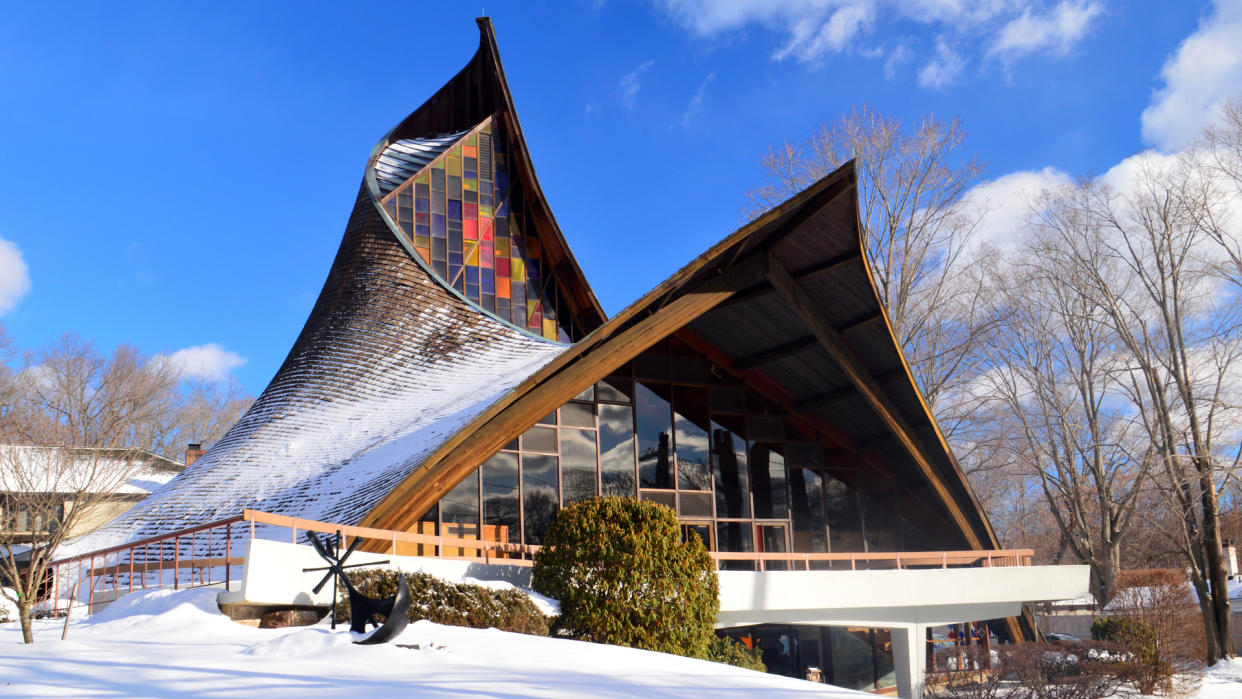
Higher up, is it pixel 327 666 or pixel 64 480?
pixel 64 480

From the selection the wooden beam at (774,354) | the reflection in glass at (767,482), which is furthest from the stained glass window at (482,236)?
the reflection in glass at (767,482)

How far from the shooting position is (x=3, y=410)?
33.7 metres

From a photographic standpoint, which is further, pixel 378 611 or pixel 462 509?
pixel 462 509

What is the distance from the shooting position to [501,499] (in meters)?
14.7

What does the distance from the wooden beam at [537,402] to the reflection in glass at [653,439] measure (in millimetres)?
2438

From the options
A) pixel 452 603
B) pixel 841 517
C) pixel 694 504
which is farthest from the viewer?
pixel 841 517

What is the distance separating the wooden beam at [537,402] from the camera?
463 inches

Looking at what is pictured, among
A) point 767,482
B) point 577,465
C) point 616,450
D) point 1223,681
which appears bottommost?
point 1223,681

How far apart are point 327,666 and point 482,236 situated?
54.0ft

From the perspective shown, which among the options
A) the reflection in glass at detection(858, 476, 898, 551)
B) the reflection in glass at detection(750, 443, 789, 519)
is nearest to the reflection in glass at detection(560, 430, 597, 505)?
the reflection in glass at detection(750, 443, 789, 519)

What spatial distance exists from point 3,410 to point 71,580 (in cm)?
2372

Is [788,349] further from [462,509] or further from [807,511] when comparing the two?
[462,509]

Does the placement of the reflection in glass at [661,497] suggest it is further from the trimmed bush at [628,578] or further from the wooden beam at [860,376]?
the trimmed bush at [628,578]

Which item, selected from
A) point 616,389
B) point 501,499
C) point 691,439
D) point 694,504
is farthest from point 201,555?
point 691,439
